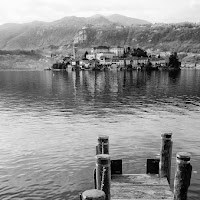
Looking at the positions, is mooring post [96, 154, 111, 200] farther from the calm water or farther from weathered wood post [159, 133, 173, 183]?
the calm water

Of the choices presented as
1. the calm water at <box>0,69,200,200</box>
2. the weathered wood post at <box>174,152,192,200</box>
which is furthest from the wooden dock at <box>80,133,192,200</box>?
the calm water at <box>0,69,200,200</box>

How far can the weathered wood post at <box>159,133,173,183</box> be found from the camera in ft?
54.5

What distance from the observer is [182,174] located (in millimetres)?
13078

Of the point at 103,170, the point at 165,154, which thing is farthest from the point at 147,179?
the point at 103,170

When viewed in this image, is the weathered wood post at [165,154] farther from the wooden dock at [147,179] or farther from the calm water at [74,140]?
the calm water at [74,140]

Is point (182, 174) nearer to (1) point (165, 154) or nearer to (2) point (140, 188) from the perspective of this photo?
(1) point (165, 154)

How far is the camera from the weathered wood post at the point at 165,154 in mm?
16609

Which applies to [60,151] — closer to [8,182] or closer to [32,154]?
[32,154]

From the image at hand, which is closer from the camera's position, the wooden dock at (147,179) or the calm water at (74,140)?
the wooden dock at (147,179)

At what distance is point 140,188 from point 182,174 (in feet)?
12.7

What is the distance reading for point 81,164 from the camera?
23250 mm

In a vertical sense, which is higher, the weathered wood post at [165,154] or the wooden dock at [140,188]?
the weathered wood post at [165,154]

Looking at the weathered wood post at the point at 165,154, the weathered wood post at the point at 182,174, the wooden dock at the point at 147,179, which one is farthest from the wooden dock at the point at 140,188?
the weathered wood post at the point at 182,174

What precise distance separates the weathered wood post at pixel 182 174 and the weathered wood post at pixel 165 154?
3.39 m
